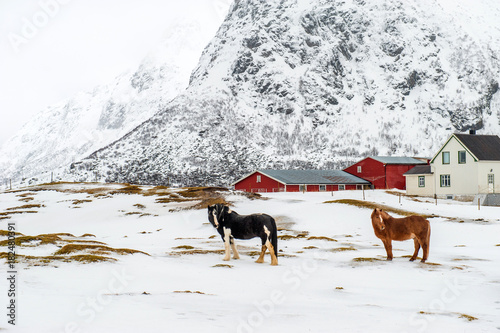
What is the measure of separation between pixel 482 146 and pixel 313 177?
3245 cm

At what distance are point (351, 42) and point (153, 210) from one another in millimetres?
157032

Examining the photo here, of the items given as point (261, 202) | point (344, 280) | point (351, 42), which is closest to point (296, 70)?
point (351, 42)

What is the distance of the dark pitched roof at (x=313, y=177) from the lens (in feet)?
283

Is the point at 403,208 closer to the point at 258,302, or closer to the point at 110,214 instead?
the point at 110,214

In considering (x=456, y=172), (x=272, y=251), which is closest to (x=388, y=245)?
(x=272, y=251)

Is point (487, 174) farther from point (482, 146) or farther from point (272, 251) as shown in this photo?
point (272, 251)

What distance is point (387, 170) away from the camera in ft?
301

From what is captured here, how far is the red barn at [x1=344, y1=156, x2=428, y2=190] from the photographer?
91.8 m

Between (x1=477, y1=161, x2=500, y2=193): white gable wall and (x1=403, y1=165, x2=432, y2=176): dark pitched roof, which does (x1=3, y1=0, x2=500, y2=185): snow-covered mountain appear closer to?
(x1=403, y1=165, x2=432, y2=176): dark pitched roof

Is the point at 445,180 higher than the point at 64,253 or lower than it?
higher

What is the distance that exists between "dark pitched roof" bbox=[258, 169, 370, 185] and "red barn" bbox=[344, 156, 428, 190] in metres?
1.93

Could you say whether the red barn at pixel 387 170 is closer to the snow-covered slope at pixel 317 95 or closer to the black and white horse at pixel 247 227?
the snow-covered slope at pixel 317 95

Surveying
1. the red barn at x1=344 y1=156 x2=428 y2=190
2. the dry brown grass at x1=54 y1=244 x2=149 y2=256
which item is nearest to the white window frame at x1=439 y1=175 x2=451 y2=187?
the red barn at x1=344 y1=156 x2=428 y2=190

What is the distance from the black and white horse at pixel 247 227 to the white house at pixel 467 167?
53.2m
